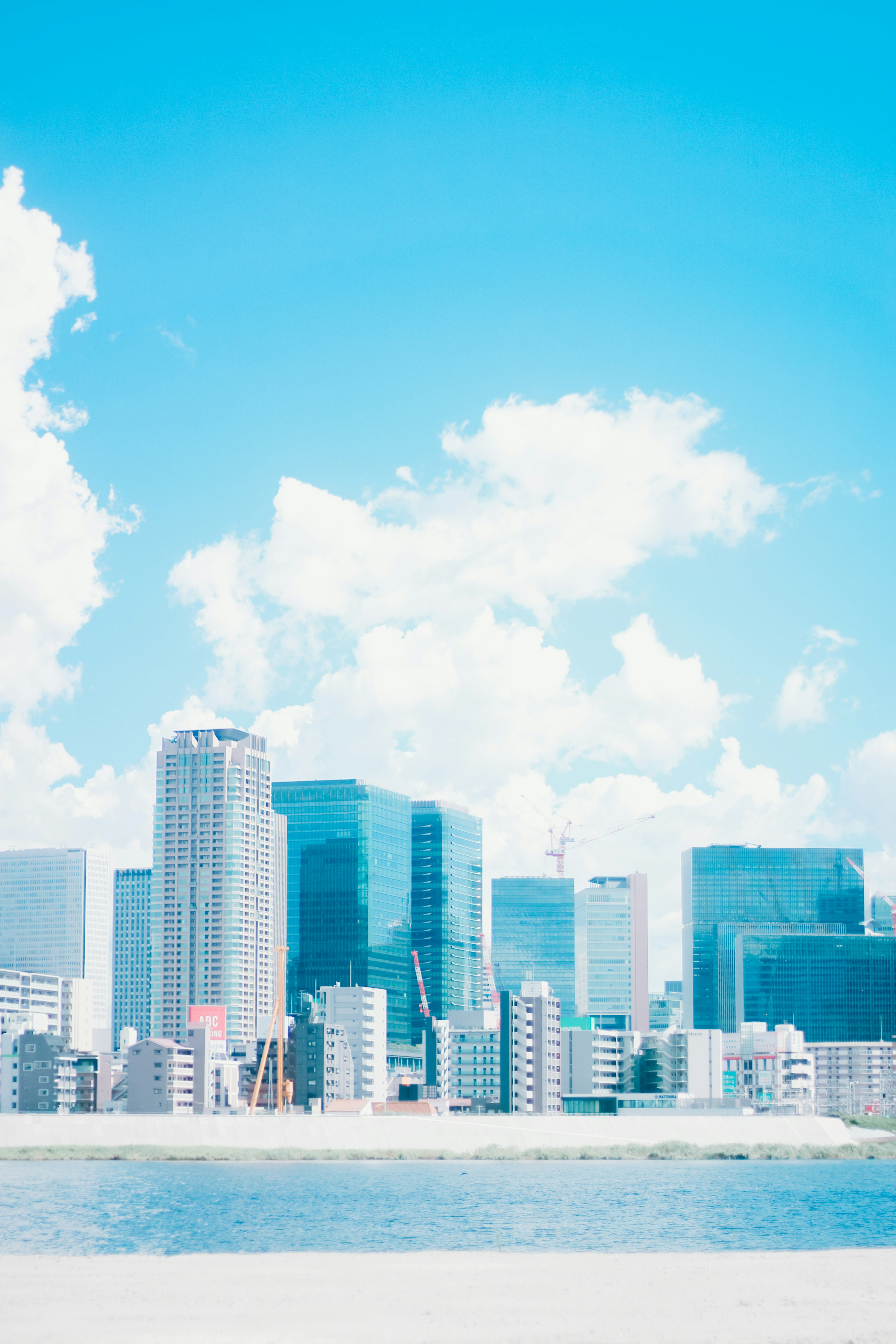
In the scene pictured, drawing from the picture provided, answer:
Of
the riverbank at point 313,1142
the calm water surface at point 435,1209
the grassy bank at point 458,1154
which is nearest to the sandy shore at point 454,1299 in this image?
the calm water surface at point 435,1209

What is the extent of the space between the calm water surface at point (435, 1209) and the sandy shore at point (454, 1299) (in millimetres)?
7453

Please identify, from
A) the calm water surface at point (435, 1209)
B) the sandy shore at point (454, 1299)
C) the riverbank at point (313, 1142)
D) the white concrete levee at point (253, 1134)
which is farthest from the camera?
the white concrete levee at point (253, 1134)

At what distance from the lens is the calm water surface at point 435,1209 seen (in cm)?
7638

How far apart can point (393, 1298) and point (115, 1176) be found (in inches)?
3375

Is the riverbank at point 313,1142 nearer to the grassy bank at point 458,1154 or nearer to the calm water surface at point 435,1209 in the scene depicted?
the grassy bank at point 458,1154

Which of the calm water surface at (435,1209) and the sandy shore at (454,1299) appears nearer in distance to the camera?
the sandy shore at (454,1299)

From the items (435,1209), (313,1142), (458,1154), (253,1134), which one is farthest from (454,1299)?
(253,1134)

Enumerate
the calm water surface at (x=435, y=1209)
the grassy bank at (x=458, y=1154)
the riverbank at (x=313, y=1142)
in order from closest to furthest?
the calm water surface at (x=435, y=1209) < the grassy bank at (x=458, y=1154) < the riverbank at (x=313, y=1142)

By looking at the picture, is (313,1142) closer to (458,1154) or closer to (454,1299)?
(458,1154)

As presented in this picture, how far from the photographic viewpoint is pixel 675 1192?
11588 centimetres

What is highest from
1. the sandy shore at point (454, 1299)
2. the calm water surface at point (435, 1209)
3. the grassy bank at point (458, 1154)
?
the sandy shore at point (454, 1299)

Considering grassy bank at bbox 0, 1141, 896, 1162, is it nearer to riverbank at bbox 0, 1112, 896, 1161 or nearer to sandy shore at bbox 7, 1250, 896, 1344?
riverbank at bbox 0, 1112, 896, 1161

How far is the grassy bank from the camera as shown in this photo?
174m

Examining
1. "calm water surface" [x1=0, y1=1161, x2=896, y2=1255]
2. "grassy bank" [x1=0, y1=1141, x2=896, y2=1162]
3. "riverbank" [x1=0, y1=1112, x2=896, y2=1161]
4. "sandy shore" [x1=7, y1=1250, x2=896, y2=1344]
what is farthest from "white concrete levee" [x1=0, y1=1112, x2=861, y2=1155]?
"sandy shore" [x1=7, y1=1250, x2=896, y2=1344]
